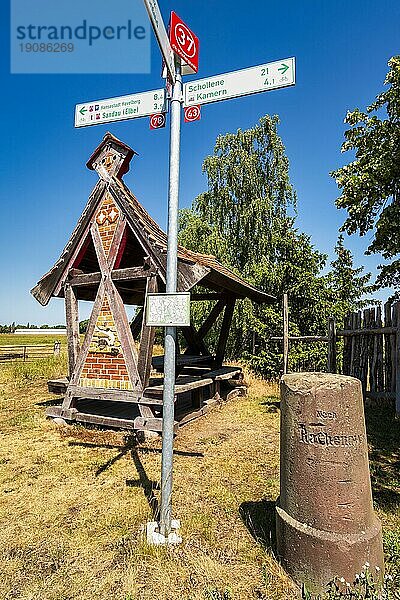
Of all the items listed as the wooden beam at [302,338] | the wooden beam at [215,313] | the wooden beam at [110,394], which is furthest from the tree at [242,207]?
the wooden beam at [110,394]

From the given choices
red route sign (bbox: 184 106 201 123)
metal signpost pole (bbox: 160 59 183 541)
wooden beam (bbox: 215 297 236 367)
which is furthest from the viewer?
wooden beam (bbox: 215 297 236 367)

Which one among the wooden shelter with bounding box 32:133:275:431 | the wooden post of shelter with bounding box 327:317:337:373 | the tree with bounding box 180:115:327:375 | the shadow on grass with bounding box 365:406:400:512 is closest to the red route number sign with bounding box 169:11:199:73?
the wooden shelter with bounding box 32:133:275:431

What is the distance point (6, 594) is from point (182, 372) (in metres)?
7.56

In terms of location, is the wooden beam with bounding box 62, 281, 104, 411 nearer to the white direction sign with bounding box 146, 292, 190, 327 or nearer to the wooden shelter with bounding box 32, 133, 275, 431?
the wooden shelter with bounding box 32, 133, 275, 431

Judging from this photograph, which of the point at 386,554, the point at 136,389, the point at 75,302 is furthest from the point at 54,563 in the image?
the point at 75,302

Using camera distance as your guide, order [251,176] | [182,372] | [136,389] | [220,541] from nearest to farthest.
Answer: [220,541] → [136,389] → [182,372] → [251,176]

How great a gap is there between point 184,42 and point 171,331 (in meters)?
→ 2.70

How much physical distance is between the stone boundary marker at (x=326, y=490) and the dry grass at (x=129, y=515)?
1.08ft

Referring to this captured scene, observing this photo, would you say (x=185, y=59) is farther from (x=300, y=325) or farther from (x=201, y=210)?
(x=201, y=210)

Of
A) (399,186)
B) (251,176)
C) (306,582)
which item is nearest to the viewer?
(306,582)

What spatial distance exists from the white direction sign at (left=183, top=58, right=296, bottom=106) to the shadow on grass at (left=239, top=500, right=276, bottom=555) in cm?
401

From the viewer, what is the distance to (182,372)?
10.4 metres

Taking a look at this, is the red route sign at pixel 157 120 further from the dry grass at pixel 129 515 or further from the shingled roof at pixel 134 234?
the dry grass at pixel 129 515

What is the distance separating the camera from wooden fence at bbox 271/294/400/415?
802 cm
